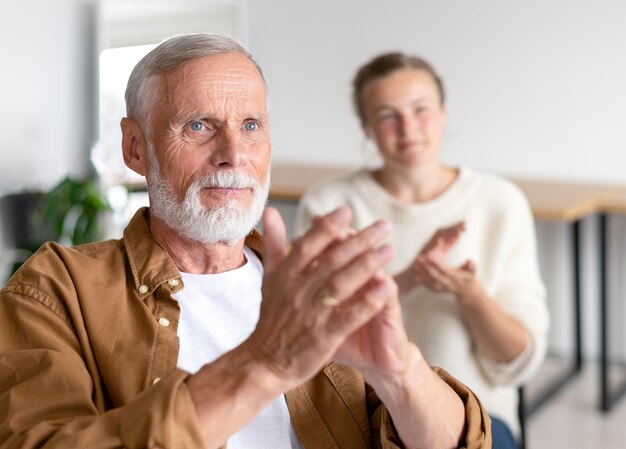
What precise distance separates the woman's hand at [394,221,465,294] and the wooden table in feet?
4.32

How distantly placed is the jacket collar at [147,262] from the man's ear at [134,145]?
111 millimetres

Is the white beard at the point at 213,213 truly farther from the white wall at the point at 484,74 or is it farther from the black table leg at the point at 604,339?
the white wall at the point at 484,74

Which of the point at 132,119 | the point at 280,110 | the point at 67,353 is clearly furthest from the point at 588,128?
the point at 67,353

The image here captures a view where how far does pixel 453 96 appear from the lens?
15.0 feet

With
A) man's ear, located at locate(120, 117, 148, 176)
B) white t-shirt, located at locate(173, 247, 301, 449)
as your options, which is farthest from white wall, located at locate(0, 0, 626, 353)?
white t-shirt, located at locate(173, 247, 301, 449)

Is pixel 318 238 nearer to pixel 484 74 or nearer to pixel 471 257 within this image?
pixel 471 257

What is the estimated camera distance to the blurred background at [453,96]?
4.21 metres

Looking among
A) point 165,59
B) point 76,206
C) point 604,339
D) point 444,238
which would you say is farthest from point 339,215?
point 604,339

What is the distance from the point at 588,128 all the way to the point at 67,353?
3.33 m

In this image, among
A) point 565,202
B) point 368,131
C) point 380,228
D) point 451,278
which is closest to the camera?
point 380,228

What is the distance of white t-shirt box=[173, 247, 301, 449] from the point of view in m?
1.50

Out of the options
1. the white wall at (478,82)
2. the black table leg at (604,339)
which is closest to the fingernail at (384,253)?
the black table leg at (604,339)

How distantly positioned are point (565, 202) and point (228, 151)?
2.57 metres

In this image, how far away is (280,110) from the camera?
516 cm
